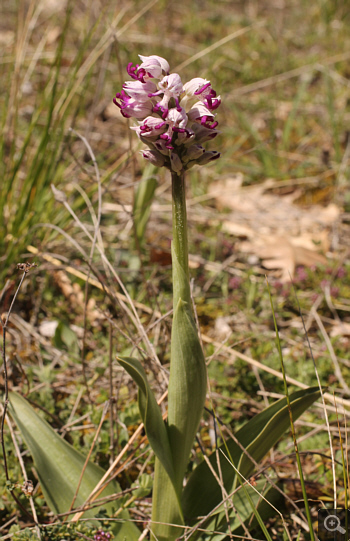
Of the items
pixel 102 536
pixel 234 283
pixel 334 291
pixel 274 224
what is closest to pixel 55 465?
pixel 102 536

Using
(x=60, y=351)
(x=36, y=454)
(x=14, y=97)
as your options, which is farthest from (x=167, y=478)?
(x=14, y=97)

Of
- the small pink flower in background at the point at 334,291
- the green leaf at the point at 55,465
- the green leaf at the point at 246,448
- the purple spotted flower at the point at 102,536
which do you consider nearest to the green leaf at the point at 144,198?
the small pink flower in background at the point at 334,291

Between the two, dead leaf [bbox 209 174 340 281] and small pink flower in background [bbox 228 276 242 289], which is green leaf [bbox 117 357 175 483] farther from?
dead leaf [bbox 209 174 340 281]

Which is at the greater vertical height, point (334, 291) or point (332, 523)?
point (334, 291)

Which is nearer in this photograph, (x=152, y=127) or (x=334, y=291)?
(x=152, y=127)

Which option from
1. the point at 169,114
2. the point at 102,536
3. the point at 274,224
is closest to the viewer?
the point at 169,114

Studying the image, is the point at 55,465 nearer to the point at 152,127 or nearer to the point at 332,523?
A: the point at 332,523

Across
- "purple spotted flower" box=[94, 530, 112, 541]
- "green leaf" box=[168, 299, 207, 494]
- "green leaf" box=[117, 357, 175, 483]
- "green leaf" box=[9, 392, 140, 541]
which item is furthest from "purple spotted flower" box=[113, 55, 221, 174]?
"purple spotted flower" box=[94, 530, 112, 541]
